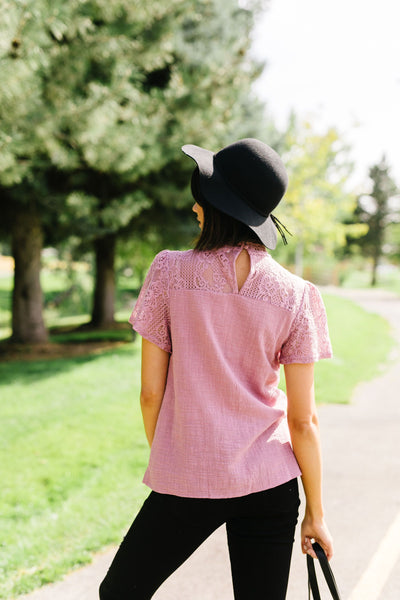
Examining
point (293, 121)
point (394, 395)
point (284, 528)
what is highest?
point (293, 121)

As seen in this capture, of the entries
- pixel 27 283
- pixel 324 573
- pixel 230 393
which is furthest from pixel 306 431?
pixel 27 283

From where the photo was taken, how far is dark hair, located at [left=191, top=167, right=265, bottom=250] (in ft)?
4.90

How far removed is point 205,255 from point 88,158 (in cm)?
624

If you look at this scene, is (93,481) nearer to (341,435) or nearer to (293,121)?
(341,435)

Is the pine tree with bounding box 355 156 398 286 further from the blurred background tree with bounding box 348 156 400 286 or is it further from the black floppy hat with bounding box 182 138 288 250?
the black floppy hat with bounding box 182 138 288 250

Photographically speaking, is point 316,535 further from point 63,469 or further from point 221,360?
point 63,469

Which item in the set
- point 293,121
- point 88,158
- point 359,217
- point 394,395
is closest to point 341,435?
point 394,395

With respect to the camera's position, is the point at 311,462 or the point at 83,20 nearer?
the point at 311,462

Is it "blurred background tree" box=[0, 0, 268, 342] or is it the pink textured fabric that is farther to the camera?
"blurred background tree" box=[0, 0, 268, 342]

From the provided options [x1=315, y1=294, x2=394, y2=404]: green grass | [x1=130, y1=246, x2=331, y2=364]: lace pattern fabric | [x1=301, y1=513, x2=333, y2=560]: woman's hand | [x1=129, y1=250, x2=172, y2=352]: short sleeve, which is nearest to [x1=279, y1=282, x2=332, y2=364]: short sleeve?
[x1=130, y1=246, x2=331, y2=364]: lace pattern fabric

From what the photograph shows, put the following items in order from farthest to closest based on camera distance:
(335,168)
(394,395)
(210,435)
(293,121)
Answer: (335,168) < (293,121) < (394,395) < (210,435)

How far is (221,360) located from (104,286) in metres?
11.5

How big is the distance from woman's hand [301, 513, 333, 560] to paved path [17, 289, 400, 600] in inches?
50.5

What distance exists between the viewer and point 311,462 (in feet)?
4.96
